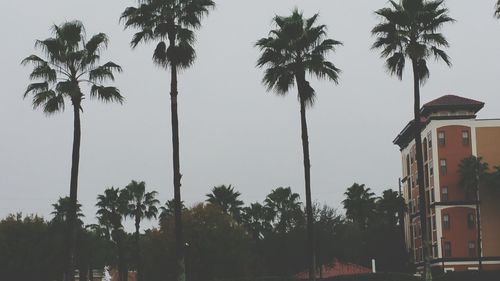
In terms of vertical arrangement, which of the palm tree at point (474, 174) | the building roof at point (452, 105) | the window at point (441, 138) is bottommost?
the palm tree at point (474, 174)

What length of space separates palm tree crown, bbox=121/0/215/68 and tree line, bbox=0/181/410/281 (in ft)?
121

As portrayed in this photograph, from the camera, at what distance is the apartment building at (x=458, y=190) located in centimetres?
8744

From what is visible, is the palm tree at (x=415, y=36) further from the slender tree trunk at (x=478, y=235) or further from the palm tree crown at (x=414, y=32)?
the slender tree trunk at (x=478, y=235)

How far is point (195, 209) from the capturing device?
249ft

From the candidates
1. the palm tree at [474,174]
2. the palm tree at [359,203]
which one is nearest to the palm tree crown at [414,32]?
the palm tree at [474,174]

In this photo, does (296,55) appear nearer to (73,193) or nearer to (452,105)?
(73,193)

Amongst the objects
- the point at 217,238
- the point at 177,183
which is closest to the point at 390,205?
the point at 217,238

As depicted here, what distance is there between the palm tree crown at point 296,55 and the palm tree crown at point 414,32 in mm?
2620

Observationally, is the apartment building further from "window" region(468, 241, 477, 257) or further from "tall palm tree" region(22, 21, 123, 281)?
"tall palm tree" region(22, 21, 123, 281)

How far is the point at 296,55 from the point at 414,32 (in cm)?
554

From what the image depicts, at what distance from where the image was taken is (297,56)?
3472 cm

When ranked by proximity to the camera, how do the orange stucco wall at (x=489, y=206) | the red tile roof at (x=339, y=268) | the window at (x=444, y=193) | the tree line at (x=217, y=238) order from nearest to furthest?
the tree line at (x=217, y=238) < the orange stucco wall at (x=489, y=206) < the window at (x=444, y=193) < the red tile roof at (x=339, y=268)

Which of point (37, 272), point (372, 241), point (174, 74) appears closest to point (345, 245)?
point (372, 241)

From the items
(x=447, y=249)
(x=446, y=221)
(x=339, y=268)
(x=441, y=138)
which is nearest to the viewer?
(x=447, y=249)
